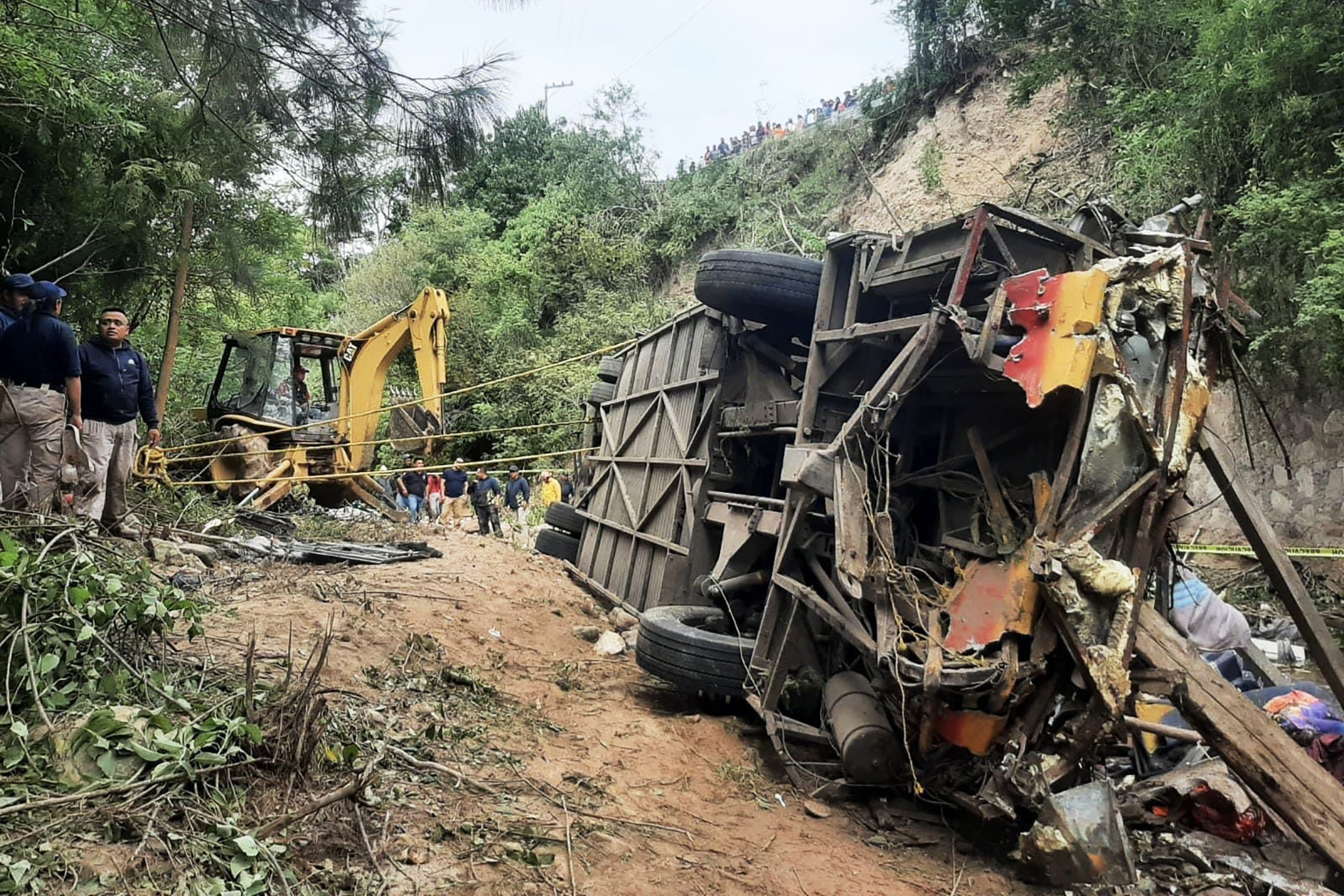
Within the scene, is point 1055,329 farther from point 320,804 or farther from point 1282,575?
point 320,804

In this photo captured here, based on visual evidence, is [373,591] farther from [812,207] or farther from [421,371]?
[812,207]

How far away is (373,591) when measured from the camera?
271 inches

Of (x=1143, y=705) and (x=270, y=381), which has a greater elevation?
(x=270, y=381)

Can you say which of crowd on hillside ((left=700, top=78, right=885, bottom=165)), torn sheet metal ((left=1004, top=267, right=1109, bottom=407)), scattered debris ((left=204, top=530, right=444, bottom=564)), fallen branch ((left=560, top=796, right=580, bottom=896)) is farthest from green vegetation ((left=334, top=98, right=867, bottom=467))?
fallen branch ((left=560, top=796, right=580, bottom=896))

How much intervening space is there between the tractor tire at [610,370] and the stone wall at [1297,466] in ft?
22.5

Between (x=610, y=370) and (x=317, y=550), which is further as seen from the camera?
(x=610, y=370)

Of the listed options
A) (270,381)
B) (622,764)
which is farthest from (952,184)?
(622,764)

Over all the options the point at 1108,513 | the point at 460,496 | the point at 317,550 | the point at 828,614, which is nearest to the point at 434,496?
the point at 460,496

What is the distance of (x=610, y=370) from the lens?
1088 centimetres

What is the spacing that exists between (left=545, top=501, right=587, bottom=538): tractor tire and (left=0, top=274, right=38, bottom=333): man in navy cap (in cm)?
636

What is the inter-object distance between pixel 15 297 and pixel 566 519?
6559 mm

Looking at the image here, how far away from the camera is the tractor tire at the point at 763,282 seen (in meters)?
6.02

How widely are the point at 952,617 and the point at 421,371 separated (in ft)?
30.4

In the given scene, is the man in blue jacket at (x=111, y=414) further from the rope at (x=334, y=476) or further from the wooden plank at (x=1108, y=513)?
the wooden plank at (x=1108, y=513)
